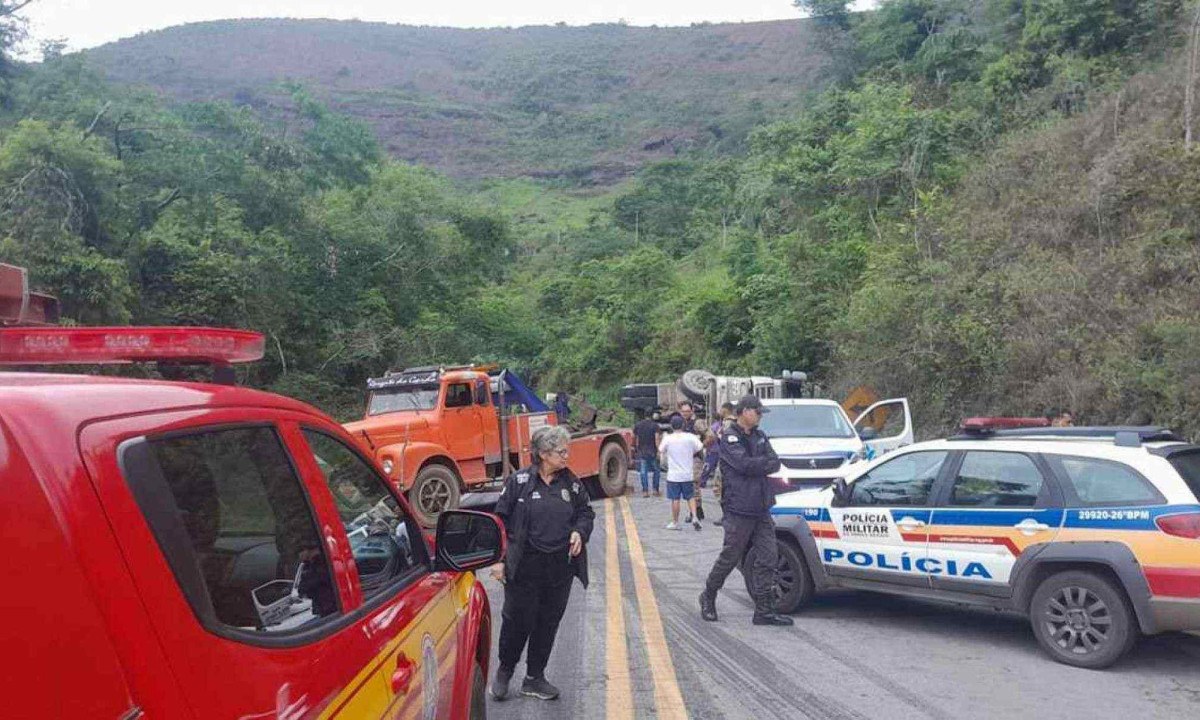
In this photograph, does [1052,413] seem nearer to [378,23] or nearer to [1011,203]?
[1011,203]

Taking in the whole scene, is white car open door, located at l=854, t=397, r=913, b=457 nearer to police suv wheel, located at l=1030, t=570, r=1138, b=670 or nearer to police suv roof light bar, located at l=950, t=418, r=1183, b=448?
police suv roof light bar, located at l=950, t=418, r=1183, b=448

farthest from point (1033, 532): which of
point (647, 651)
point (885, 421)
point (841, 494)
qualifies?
point (885, 421)

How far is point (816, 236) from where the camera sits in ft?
102

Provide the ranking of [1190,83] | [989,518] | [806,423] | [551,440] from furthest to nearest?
1. [1190,83]
2. [806,423]
3. [989,518]
4. [551,440]

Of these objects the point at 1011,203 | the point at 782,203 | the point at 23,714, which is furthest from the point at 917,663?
the point at 782,203

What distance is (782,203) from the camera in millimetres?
35625

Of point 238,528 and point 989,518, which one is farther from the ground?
point 238,528

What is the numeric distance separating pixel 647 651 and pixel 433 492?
8.02m

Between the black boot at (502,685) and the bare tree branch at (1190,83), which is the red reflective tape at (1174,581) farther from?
the bare tree branch at (1190,83)

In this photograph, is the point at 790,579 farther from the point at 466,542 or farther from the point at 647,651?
the point at 466,542

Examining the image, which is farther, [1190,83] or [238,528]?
[1190,83]

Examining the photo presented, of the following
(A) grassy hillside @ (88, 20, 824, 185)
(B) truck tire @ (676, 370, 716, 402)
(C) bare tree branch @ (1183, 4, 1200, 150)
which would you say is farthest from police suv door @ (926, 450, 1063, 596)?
(A) grassy hillside @ (88, 20, 824, 185)

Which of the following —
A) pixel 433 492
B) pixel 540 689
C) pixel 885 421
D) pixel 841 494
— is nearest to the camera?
pixel 540 689

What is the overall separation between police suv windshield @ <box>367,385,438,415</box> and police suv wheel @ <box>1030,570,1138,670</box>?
34.9ft
